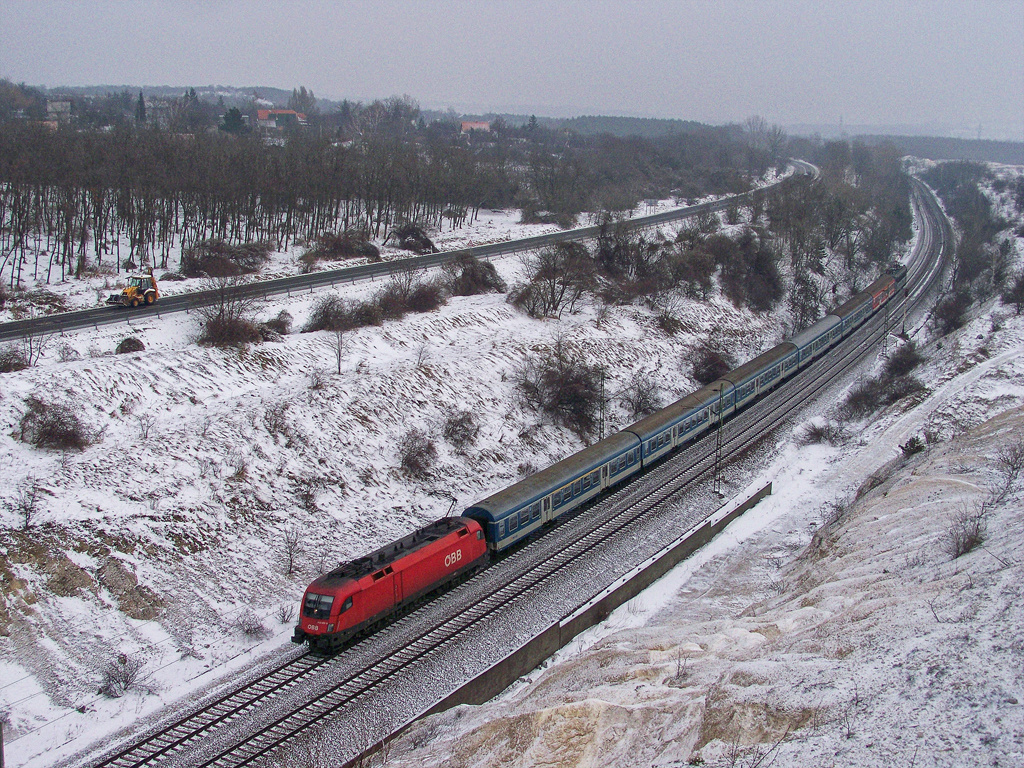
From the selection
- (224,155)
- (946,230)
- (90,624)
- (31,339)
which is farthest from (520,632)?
(946,230)

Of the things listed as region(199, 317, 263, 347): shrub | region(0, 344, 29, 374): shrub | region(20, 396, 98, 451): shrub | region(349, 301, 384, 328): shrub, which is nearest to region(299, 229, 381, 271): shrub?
region(349, 301, 384, 328): shrub

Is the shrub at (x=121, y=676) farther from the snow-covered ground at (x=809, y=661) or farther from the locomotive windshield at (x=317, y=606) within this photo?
the snow-covered ground at (x=809, y=661)

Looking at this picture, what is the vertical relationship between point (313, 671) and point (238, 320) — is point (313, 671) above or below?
below

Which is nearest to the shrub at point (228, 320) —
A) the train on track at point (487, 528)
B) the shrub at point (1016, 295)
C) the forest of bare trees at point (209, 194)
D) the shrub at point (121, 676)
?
the forest of bare trees at point (209, 194)

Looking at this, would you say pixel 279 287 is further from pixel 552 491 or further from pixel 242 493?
pixel 552 491

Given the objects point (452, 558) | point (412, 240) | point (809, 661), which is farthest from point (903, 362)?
point (809, 661)

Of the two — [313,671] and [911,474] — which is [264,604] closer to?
[313,671]
